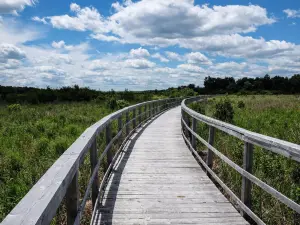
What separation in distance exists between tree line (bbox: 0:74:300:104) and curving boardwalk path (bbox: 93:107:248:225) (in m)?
21.7

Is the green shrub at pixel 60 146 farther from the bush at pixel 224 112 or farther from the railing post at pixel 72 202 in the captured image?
the bush at pixel 224 112

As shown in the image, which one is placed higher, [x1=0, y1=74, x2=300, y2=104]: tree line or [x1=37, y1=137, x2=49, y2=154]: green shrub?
[x1=0, y1=74, x2=300, y2=104]: tree line

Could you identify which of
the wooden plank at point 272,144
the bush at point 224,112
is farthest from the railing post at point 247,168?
the bush at point 224,112

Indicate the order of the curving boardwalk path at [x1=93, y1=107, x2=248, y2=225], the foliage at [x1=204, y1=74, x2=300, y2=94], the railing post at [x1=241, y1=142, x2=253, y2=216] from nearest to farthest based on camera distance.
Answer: the railing post at [x1=241, y1=142, x2=253, y2=216]
the curving boardwalk path at [x1=93, y1=107, x2=248, y2=225]
the foliage at [x1=204, y1=74, x2=300, y2=94]

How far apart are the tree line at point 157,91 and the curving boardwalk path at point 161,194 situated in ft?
71.2

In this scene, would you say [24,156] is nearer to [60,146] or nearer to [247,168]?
[60,146]

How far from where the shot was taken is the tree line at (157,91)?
37125 mm

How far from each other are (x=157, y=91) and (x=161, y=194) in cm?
6206

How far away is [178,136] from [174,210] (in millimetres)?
6834

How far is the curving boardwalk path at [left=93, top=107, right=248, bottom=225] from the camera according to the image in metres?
3.94

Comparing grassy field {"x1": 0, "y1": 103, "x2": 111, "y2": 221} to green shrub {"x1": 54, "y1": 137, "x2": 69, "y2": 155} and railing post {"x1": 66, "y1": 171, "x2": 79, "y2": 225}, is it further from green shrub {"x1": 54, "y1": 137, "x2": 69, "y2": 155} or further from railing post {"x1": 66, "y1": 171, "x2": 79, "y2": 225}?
railing post {"x1": 66, "y1": 171, "x2": 79, "y2": 225}

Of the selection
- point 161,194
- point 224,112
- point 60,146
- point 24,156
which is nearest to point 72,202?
point 161,194

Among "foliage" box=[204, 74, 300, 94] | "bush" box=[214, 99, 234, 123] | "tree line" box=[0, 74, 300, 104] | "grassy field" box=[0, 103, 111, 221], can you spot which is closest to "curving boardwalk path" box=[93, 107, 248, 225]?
"grassy field" box=[0, 103, 111, 221]

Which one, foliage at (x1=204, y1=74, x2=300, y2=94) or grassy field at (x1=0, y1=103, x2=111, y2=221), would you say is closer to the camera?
grassy field at (x1=0, y1=103, x2=111, y2=221)
